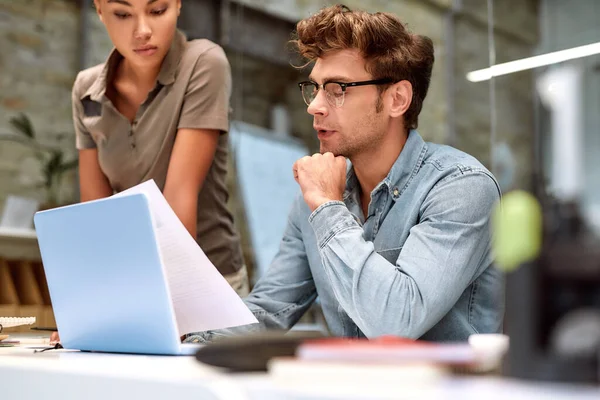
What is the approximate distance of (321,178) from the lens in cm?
147

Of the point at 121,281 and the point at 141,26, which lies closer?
the point at 121,281

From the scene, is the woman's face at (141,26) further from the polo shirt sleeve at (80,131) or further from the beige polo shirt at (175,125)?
the polo shirt sleeve at (80,131)

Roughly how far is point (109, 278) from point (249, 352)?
1.40 feet

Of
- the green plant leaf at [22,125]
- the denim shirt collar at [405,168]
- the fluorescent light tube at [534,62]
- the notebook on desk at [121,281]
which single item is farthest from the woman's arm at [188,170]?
the green plant leaf at [22,125]

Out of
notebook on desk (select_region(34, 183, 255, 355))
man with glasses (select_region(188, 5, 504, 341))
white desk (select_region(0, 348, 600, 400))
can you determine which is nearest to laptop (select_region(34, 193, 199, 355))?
notebook on desk (select_region(34, 183, 255, 355))

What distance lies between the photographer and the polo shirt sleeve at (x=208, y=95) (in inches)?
71.1

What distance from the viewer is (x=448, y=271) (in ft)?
4.29

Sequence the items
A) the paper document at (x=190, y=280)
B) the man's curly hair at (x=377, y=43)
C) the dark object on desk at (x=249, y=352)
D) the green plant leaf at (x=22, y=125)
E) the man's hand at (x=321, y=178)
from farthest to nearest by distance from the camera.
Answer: the green plant leaf at (x=22, y=125)
the man's curly hair at (x=377, y=43)
the man's hand at (x=321, y=178)
the paper document at (x=190, y=280)
the dark object on desk at (x=249, y=352)

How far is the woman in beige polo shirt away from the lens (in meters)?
1.82

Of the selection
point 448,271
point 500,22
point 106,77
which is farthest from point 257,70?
point 448,271

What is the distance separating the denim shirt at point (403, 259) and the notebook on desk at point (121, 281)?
0.74 ft

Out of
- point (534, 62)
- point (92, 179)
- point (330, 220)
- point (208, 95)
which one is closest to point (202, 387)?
point (330, 220)

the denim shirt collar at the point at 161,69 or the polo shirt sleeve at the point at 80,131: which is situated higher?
the denim shirt collar at the point at 161,69

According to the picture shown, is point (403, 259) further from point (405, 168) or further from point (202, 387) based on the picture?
point (202, 387)
